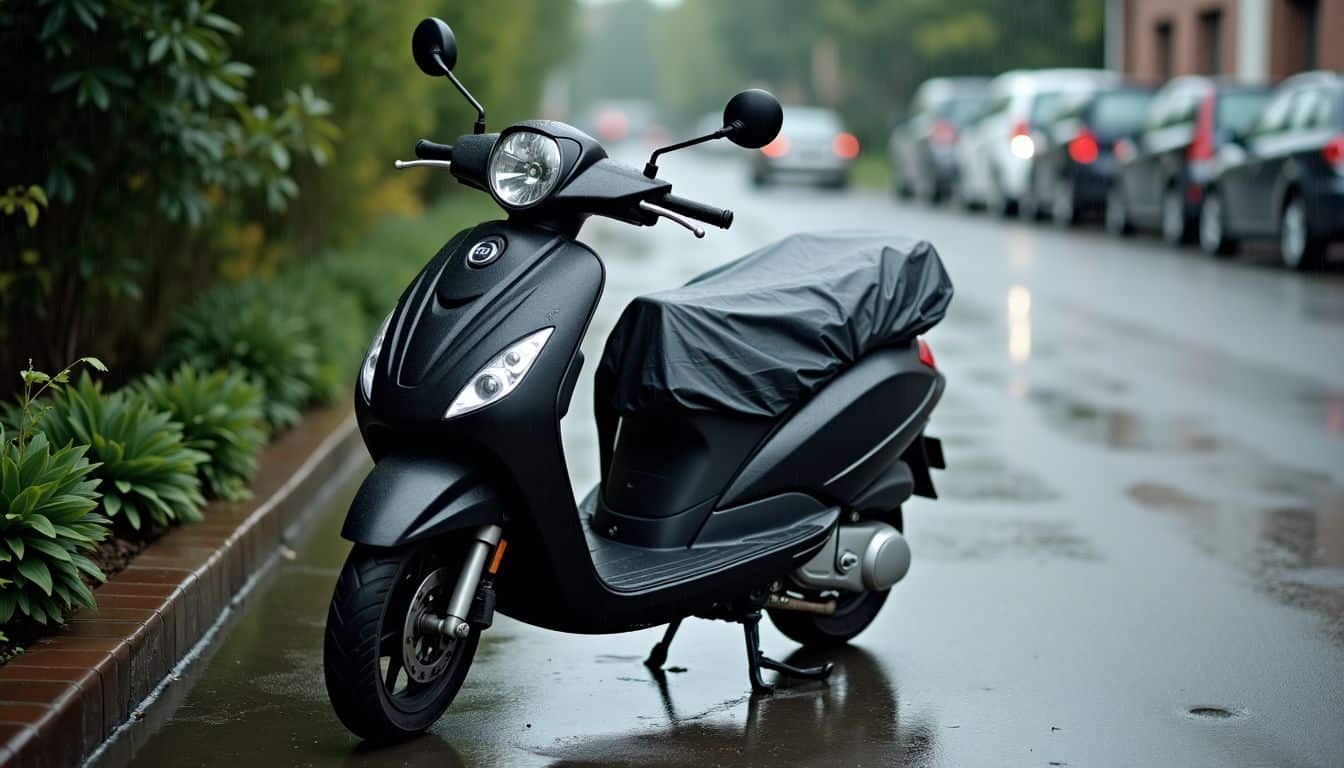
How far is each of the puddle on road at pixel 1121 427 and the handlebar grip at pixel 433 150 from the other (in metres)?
4.85

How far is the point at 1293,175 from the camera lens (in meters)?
16.9

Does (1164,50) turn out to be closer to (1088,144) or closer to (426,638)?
(1088,144)

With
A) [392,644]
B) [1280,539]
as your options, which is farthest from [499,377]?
[1280,539]

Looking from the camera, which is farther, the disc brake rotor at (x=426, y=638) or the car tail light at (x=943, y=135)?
the car tail light at (x=943, y=135)

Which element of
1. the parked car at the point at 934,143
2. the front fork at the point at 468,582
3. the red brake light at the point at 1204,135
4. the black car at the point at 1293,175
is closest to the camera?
the front fork at the point at 468,582

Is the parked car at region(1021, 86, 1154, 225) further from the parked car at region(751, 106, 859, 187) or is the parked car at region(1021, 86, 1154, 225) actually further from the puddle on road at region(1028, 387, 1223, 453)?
the puddle on road at region(1028, 387, 1223, 453)

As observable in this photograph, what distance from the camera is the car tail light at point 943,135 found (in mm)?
31750

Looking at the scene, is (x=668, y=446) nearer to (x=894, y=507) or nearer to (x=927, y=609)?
(x=894, y=507)

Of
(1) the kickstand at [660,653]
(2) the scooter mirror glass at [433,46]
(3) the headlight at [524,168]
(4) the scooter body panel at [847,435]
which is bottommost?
(1) the kickstand at [660,653]

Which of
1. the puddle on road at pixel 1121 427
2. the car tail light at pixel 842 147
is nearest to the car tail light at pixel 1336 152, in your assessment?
the puddle on road at pixel 1121 427

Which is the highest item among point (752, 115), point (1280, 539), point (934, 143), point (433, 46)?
point (433, 46)

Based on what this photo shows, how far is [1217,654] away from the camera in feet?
18.1

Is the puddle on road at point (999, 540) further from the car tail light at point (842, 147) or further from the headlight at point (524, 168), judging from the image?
the car tail light at point (842, 147)

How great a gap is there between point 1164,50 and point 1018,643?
3475 cm
